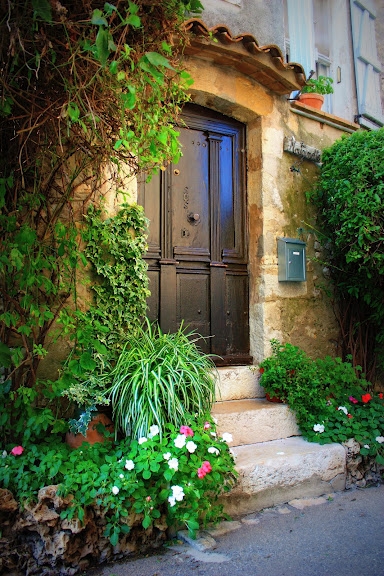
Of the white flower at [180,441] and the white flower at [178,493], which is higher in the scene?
the white flower at [180,441]

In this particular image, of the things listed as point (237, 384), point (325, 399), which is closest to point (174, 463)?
point (237, 384)

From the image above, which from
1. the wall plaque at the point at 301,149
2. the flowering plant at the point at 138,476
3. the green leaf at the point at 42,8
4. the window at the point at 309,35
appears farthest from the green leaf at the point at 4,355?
the window at the point at 309,35

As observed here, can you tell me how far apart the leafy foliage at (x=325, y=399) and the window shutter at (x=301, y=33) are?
376cm

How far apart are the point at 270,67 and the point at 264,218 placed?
1.28 metres

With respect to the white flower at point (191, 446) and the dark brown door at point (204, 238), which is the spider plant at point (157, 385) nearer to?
the white flower at point (191, 446)

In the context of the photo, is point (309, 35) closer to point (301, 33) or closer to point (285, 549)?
point (301, 33)

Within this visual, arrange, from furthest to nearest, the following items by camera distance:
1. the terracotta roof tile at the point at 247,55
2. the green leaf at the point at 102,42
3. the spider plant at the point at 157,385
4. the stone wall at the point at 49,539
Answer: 1. the terracotta roof tile at the point at 247,55
2. the spider plant at the point at 157,385
3. the stone wall at the point at 49,539
4. the green leaf at the point at 102,42

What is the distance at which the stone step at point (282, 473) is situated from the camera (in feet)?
9.57

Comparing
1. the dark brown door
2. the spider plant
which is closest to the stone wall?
the spider plant

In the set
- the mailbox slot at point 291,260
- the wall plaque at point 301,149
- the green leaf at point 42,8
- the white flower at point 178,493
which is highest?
the wall plaque at point 301,149

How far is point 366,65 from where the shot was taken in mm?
6734

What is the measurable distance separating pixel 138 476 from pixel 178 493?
0.23m

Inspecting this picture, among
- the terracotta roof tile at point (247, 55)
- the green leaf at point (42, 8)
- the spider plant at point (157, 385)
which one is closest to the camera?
the green leaf at point (42, 8)

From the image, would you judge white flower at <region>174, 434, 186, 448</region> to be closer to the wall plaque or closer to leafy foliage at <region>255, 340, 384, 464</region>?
leafy foliage at <region>255, 340, 384, 464</region>
